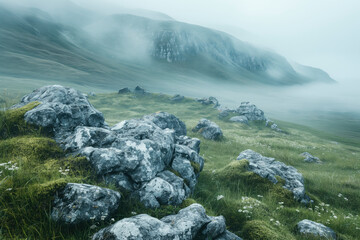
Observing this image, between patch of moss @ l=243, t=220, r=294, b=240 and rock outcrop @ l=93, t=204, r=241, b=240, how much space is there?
807 millimetres

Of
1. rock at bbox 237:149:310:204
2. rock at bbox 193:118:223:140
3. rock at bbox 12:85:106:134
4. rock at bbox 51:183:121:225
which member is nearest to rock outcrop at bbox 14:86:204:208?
rock at bbox 12:85:106:134

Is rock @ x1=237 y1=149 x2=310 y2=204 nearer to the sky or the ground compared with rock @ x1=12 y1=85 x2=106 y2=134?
nearer to the ground

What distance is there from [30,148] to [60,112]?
90.8 inches

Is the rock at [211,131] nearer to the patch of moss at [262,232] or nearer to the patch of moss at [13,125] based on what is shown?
the patch of moss at [262,232]

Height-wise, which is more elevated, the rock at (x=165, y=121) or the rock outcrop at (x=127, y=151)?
the rock outcrop at (x=127, y=151)

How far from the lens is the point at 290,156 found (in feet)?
69.3

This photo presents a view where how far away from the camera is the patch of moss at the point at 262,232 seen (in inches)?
213

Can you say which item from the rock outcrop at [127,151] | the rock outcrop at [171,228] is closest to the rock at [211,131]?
the rock outcrop at [127,151]

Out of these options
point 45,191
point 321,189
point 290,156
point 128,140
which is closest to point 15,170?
point 45,191

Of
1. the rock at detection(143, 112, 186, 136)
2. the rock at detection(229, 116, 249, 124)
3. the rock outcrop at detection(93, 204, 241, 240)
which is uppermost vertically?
the rock outcrop at detection(93, 204, 241, 240)

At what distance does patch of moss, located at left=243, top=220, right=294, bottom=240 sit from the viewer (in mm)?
5418

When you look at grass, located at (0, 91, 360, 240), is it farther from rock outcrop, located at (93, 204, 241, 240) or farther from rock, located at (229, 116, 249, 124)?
rock, located at (229, 116, 249, 124)

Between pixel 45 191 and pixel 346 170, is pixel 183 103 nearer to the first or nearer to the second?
pixel 346 170

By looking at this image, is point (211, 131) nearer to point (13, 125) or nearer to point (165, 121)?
point (165, 121)
